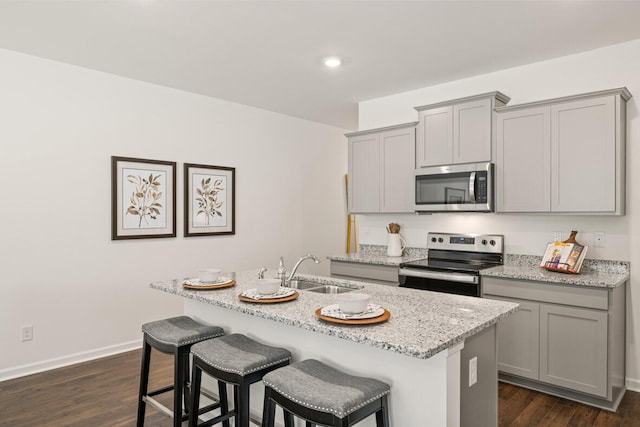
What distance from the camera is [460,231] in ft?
13.4

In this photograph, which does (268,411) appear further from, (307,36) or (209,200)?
(209,200)

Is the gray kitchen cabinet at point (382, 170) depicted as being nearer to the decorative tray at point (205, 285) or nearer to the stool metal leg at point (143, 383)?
the decorative tray at point (205, 285)

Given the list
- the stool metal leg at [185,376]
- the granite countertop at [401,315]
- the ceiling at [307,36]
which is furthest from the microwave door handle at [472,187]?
the stool metal leg at [185,376]

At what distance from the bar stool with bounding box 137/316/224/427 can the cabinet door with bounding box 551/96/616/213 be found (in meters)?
2.69

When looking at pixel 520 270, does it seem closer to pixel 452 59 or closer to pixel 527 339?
Answer: pixel 527 339

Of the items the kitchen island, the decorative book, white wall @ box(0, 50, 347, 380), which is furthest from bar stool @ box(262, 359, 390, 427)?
white wall @ box(0, 50, 347, 380)

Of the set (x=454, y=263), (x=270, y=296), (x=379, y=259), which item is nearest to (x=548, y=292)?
(x=454, y=263)

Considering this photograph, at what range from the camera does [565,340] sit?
2.95 metres

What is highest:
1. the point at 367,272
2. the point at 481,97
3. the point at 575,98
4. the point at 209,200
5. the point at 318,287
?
the point at 481,97

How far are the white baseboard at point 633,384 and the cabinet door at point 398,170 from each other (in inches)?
85.0

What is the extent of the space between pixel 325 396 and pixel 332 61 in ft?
9.21

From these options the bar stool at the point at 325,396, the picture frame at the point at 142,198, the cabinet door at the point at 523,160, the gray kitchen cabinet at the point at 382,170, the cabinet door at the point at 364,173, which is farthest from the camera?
the cabinet door at the point at 364,173

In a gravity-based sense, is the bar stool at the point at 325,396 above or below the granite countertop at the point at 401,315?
below

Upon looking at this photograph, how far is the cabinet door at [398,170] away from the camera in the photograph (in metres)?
4.15
